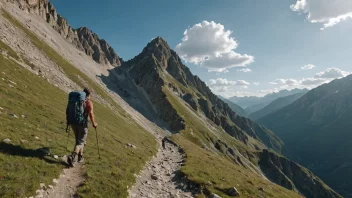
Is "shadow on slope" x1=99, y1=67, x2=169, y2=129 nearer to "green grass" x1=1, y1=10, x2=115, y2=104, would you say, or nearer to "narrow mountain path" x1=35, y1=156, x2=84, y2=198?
"green grass" x1=1, y1=10, x2=115, y2=104

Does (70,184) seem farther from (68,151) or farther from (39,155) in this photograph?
(68,151)

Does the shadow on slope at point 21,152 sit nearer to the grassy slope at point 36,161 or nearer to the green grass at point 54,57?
the grassy slope at point 36,161

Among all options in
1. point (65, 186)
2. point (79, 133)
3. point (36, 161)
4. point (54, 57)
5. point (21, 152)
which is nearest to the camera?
point (65, 186)

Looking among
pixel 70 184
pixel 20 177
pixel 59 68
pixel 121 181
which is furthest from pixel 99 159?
pixel 59 68

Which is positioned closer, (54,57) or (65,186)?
(65,186)

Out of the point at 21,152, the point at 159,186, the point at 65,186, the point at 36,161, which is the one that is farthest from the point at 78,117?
the point at 159,186

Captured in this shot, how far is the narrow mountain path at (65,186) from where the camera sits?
42.9 ft

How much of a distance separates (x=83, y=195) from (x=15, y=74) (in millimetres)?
34336

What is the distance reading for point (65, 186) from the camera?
47.4 feet

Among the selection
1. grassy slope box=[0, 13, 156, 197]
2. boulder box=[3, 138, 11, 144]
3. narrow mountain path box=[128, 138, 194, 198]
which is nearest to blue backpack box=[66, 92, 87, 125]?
grassy slope box=[0, 13, 156, 197]

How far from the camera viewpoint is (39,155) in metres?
16.8

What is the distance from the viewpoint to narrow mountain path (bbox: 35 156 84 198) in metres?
13.1

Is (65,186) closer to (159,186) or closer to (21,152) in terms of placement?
(21,152)

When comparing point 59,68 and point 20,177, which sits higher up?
point 59,68
